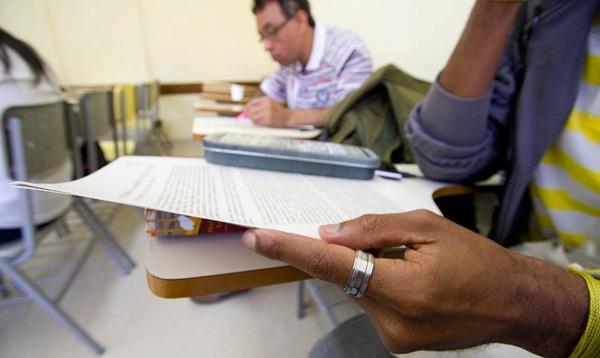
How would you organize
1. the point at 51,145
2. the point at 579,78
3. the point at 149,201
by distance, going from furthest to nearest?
the point at 51,145 → the point at 579,78 → the point at 149,201

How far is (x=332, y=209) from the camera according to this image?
0.34 meters

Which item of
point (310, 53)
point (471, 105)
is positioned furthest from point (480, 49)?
point (310, 53)

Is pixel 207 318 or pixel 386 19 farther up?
pixel 386 19

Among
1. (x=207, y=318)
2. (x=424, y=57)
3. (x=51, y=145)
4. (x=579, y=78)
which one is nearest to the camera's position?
(x=579, y=78)

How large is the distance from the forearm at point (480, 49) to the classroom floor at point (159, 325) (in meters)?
0.89

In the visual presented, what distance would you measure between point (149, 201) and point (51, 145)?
0.86m

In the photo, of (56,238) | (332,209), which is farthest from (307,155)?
(56,238)

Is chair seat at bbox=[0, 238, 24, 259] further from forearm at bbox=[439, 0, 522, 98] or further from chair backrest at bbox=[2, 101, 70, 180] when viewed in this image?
forearm at bbox=[439, 0, 522, 98]

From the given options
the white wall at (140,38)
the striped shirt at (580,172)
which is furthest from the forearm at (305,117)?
the white wall at (140,38)

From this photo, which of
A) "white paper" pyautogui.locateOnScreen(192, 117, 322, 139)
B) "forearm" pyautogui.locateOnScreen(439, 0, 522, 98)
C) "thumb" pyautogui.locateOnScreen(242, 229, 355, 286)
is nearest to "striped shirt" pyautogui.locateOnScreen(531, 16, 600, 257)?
"forearm" pyautogui.locateOnScreen(439, 0, 522, 98)

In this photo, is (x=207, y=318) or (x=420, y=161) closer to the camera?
(x=420, y=161)

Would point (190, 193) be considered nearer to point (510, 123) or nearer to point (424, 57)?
point (510, 123)

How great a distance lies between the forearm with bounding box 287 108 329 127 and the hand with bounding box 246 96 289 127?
2 cm

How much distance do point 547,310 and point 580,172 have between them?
29cm
